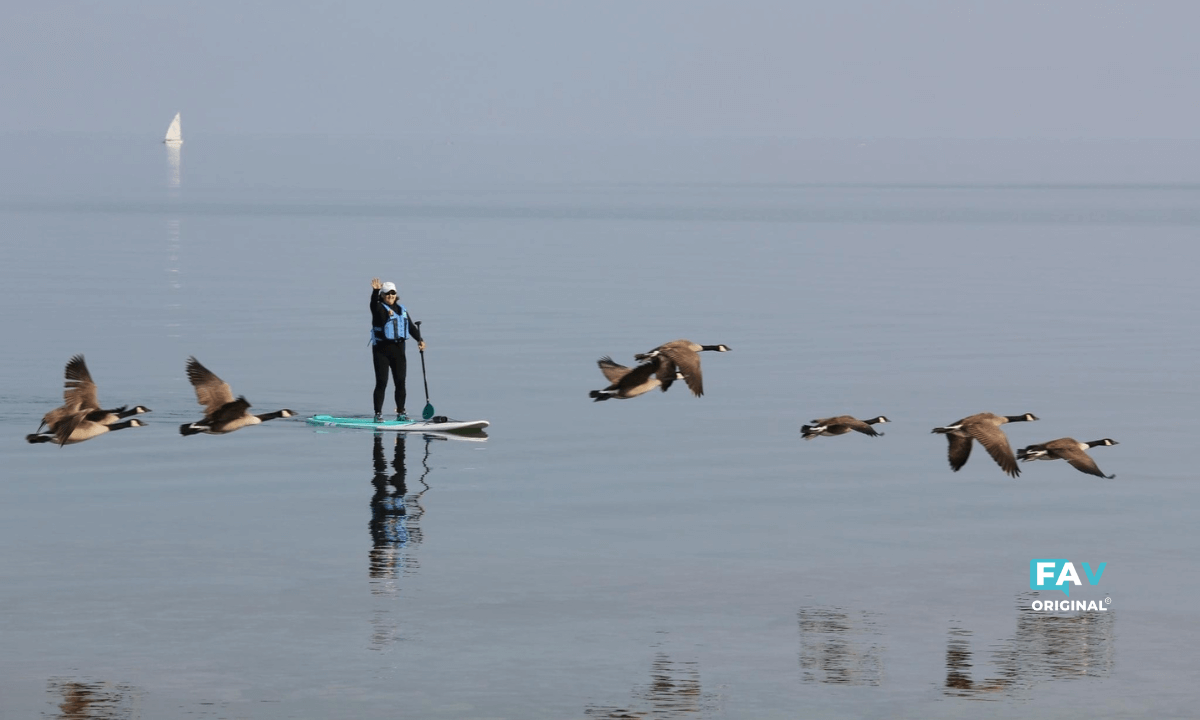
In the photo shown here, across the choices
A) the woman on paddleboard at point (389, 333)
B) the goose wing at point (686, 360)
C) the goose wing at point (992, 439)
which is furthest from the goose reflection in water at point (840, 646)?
the woman on paddleboard at point (389, 333)

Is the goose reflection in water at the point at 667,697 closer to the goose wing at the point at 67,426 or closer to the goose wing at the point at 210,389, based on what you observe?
the goose wing at the point at 210,389

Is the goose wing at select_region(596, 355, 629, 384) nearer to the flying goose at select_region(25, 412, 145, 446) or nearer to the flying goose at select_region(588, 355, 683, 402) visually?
the flying goose at select_region(588, 355, 683, 402)

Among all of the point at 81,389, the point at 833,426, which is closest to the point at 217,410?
the point at 81,389

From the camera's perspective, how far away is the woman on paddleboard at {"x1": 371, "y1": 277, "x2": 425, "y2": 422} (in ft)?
125

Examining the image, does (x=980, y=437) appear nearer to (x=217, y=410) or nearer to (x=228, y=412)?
(x=228, y=412)

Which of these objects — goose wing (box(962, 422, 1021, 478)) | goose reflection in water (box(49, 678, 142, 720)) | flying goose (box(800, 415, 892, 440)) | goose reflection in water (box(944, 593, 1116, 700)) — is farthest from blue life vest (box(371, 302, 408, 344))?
goose reflection in water (box(49, 678, 142, 720))

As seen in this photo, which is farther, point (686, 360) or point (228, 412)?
point (228, 412)

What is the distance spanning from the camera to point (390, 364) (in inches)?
1553

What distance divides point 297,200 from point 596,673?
14503 cm

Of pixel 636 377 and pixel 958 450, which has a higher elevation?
pixel 636 377

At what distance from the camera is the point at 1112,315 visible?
6412 cm

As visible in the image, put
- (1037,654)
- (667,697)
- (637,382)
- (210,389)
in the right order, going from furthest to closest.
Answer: (637,382) < (210,389) < (1037,654) < (667,697)

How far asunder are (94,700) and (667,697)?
6118mm

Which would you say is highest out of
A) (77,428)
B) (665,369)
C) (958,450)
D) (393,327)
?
(393,327)
